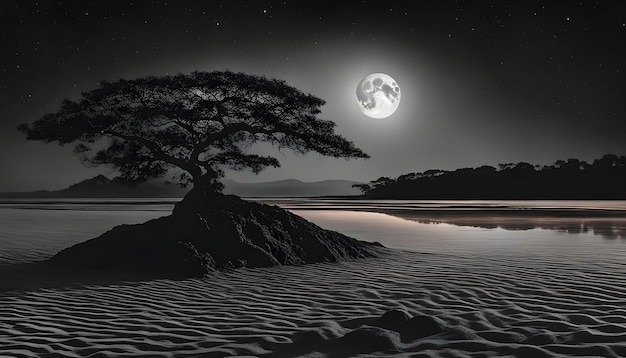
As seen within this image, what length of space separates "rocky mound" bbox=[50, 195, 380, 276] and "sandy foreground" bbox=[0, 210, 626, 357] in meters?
0.92

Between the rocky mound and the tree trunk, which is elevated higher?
the tree trunk

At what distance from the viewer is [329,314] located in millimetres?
7664

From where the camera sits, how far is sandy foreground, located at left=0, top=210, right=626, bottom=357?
19.5ft

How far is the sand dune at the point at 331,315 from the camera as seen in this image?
595 cm

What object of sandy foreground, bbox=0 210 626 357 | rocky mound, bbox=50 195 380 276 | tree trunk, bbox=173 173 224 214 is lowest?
sandy foreground, bbox=0 210 626 357

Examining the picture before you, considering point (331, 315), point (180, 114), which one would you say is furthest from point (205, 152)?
point (331, 315)

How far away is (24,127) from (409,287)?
44.2ft

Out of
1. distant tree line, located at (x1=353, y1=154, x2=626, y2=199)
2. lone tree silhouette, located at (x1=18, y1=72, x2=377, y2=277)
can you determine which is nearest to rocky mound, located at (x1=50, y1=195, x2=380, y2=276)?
lone tree silhouette, located at (x1=18, y1=72, x2=377, y2=277)

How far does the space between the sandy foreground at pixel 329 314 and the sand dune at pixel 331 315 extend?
0.06 feet

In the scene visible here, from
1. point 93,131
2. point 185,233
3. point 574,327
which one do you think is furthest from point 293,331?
point 93,131

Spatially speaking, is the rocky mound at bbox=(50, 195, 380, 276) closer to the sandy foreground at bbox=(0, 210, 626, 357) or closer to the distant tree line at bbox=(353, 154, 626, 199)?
the sandy foreground at bbox=(0, 210, 626, 357)

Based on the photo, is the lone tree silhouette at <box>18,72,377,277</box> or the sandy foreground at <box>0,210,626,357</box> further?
the lone tree silhouette at <box>18,72,377,277</box>

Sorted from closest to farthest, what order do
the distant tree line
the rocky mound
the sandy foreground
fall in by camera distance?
the sandy foreground < the rocky mound < the distant tree line

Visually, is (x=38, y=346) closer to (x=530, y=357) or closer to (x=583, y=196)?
(x=530, y=357)
